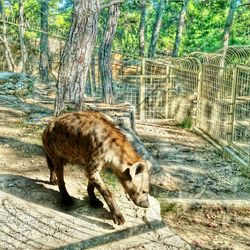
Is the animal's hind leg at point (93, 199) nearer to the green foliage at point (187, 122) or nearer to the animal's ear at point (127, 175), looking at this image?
the animal's ear at point (127, 175)

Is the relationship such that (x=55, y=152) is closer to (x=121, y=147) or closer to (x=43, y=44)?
(x=121, y=147)

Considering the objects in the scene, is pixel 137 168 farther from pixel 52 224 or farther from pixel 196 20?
pixel 196 20

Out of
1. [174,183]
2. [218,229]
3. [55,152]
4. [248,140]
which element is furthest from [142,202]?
[248,140]

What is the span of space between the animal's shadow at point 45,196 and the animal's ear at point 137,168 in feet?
2.18

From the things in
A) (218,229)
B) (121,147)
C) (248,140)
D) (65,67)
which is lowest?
(218,229)

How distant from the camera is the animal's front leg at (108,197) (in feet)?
15.3

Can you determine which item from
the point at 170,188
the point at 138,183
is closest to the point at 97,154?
the point at 138,183

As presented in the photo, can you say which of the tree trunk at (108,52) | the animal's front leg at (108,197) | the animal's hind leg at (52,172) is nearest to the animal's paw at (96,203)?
the animal's front leg at (108,197)

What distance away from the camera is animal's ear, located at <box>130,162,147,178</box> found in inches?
176

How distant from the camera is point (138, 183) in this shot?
4.61 m

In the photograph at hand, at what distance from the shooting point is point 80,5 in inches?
312

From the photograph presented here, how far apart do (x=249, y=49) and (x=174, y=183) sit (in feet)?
19.4

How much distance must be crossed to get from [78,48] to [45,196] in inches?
137

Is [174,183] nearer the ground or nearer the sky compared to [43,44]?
nearer the ground
